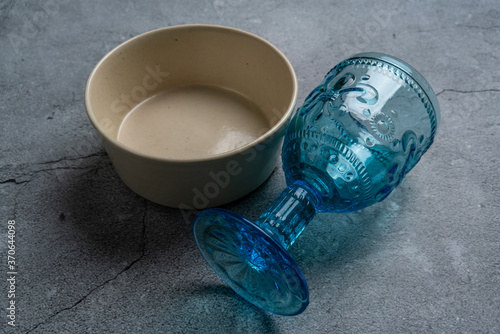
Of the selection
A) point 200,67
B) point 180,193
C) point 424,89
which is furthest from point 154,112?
point 424,89

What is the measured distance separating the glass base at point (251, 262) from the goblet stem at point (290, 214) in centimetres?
6

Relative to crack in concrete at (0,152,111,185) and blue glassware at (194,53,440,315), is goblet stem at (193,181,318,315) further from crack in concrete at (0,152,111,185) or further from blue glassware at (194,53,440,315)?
crack in concrete at (0,152,111,185)

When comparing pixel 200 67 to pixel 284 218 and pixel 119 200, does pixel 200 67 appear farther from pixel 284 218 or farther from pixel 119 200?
pixel 284 218

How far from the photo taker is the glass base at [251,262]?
0.68 metres

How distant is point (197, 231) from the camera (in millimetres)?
779

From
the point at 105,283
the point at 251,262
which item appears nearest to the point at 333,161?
the point at 251,262

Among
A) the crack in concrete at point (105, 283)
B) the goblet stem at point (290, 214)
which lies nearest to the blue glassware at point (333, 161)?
the goblet stem at point (290, 214)

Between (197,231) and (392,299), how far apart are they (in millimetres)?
361

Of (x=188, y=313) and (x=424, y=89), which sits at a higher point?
(x=424, y=89)

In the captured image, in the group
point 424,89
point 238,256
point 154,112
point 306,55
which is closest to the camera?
point 238,256

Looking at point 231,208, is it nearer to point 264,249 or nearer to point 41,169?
point 264,249

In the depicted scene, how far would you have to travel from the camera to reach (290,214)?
784 millimetres

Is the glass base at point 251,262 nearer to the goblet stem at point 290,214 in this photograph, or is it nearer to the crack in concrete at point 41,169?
the goblet stem at point 290,214

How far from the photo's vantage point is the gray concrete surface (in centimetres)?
80
